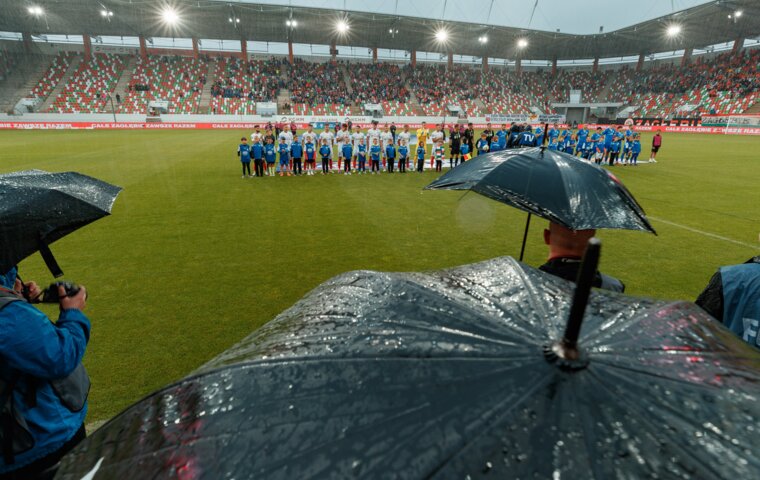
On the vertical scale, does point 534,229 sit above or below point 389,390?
below

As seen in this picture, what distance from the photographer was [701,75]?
50156 mm

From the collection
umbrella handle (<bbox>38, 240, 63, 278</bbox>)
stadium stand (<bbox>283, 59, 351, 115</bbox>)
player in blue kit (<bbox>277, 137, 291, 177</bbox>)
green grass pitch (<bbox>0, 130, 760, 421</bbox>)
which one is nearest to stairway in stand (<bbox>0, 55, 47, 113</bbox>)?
stadium stand (<bbox>283, 59, 351, 115</bbox>)

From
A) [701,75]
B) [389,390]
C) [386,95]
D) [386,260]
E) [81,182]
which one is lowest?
[386,260]

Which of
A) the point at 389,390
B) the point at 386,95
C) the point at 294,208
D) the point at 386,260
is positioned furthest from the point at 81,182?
the point at 386,95

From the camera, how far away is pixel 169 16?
42500 mm

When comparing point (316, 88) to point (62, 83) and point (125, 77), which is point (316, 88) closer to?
point (125, 77)

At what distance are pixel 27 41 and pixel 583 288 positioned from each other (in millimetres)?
67283

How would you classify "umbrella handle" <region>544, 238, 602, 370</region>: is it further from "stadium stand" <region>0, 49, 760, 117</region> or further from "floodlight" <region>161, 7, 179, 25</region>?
"floodlight" <region>161, 7, 179, 25</region>

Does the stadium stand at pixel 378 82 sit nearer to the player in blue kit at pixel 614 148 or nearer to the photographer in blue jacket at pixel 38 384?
the player in blue kit at pixel 614 148

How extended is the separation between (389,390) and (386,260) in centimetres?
537

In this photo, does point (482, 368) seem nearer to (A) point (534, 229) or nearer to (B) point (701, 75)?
(A) point (534, 229)

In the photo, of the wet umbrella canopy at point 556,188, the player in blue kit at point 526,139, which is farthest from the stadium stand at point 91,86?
the wet umbrella canopy at point 556,188

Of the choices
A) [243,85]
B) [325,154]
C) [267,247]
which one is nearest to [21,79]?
[243,85]

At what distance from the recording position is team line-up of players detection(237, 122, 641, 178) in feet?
44.4
